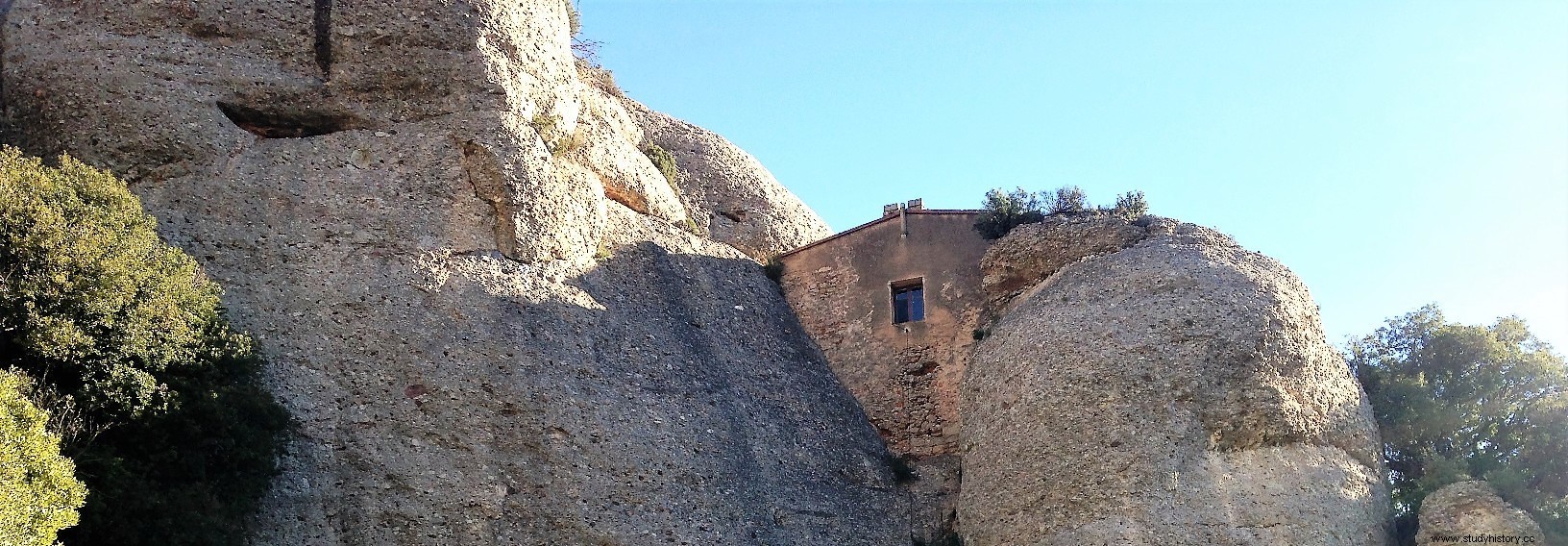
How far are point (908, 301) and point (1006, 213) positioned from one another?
266 cm

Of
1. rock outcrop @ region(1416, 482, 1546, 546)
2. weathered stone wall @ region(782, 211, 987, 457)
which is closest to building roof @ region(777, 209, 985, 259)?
weathered stone wall @ region(782, 211, 987, 457)

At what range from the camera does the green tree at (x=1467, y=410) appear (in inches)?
899

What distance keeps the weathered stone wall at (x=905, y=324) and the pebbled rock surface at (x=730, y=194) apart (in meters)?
1.64

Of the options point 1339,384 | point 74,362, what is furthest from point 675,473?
point 1339,384

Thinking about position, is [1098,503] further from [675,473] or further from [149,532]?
[149,532]

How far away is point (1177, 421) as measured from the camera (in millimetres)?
21547

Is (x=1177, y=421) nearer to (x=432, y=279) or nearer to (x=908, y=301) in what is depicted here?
(x=908, y=301)

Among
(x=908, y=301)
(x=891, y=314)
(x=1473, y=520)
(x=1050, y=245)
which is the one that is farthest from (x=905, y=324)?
(x=1473, y=520)

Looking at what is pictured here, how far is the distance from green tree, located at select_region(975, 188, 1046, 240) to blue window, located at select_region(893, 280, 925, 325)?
5.71ft

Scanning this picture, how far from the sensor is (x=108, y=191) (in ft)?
58.4

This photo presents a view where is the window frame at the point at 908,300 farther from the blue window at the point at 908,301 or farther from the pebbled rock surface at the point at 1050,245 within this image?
the pebbled rock surface at the point at 1050,245

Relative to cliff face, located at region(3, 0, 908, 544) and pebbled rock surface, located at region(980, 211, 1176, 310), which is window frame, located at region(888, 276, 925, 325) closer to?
pebbled rock surface, located at region(980, 211, 1176, 310)

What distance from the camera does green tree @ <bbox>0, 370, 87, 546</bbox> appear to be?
542 inches

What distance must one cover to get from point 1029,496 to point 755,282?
8.03m
